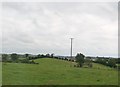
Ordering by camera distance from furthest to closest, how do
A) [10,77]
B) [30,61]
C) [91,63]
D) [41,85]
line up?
[91,63]
[30,61]
[10,77]
[41,85]

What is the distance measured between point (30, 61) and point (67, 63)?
4.09 metres

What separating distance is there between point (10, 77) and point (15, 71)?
47.2 inches

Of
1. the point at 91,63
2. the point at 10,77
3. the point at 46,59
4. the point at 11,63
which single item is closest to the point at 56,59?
the point at 46,59

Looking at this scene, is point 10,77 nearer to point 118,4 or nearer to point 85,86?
point 85,86

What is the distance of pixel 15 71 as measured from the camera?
10156 mm

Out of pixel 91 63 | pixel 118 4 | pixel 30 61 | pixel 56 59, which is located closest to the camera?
pixel 118 4

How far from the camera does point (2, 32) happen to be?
7.93 meters

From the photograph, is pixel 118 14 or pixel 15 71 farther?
pixel 15 71

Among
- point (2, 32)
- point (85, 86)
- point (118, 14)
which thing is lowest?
point (85, 86)

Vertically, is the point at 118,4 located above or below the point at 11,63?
above

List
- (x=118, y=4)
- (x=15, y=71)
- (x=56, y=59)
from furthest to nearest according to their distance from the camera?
(x=56, y=59), (x=15, y=71), (x=118, y=4)

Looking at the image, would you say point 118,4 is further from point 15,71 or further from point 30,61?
point 30,61

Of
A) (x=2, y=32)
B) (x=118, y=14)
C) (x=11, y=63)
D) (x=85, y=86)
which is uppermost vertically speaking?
(x=118, y=14)

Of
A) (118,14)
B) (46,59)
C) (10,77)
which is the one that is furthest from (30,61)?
(118,14)
